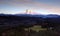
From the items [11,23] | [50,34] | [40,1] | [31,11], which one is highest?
[40,1]

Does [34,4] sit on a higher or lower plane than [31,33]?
higher

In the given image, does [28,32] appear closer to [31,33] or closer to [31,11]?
[31,33]

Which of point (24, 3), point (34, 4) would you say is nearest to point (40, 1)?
point (34, 4)

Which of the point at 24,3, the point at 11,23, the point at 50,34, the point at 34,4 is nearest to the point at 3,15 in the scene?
the point at 11,23

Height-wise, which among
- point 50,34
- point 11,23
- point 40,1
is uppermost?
point 40,1

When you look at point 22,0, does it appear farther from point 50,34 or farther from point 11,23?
point 50,34

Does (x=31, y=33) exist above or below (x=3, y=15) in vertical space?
below

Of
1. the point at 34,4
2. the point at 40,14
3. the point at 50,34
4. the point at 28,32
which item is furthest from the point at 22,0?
the point at 50,34
